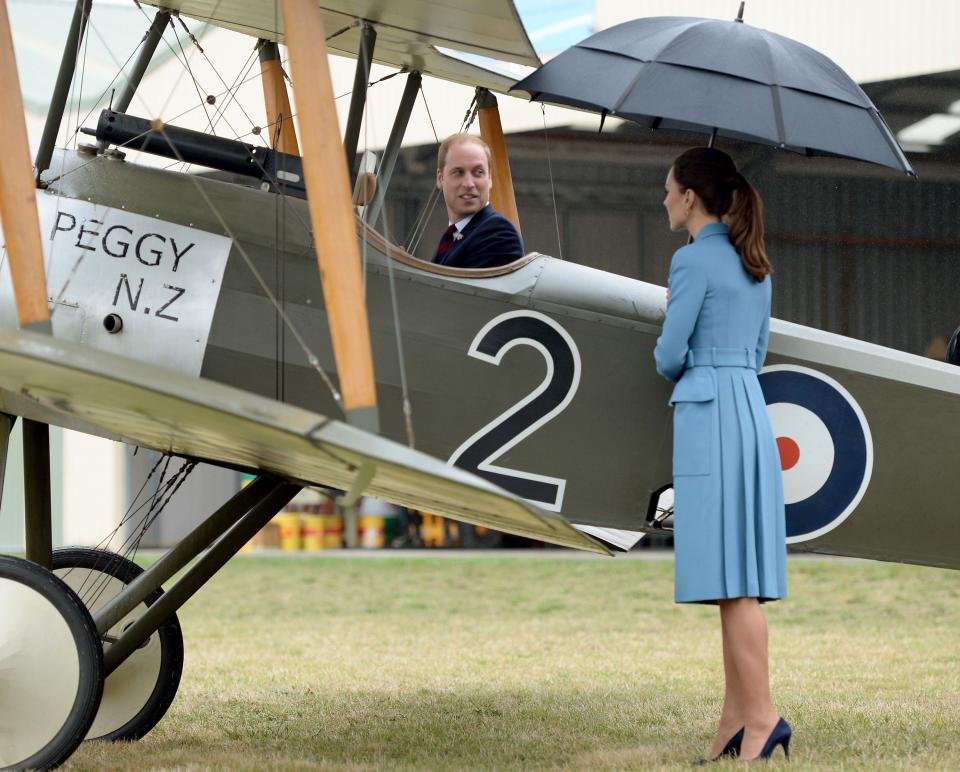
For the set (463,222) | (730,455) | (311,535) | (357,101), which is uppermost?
(357,101)

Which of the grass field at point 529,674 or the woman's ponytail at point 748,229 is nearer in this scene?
the woman's ponytail at point 748,229

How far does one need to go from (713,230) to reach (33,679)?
241cm

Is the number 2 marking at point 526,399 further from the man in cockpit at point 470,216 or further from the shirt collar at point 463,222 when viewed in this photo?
the shirt collar at point 463,222

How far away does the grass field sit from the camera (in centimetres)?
437

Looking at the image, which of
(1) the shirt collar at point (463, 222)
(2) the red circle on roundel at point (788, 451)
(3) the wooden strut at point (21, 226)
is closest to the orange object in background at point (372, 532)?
(1) the shirt collar at point (463, 222)

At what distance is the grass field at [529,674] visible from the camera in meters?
4.37

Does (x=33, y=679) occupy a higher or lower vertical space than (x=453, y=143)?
lower

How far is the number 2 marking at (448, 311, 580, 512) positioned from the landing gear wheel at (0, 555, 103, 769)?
1269mm

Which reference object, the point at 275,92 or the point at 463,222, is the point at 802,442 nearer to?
the point at 463,222

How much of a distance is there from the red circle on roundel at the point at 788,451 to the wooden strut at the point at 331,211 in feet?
4.77

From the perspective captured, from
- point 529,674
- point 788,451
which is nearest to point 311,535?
point 529,674

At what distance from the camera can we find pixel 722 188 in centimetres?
393

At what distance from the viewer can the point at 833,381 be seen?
4.18 metres

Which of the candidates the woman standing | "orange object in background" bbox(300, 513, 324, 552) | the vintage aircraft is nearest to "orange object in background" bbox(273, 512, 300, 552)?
"orange object in background" bbox(300, 513, 324, 552)
